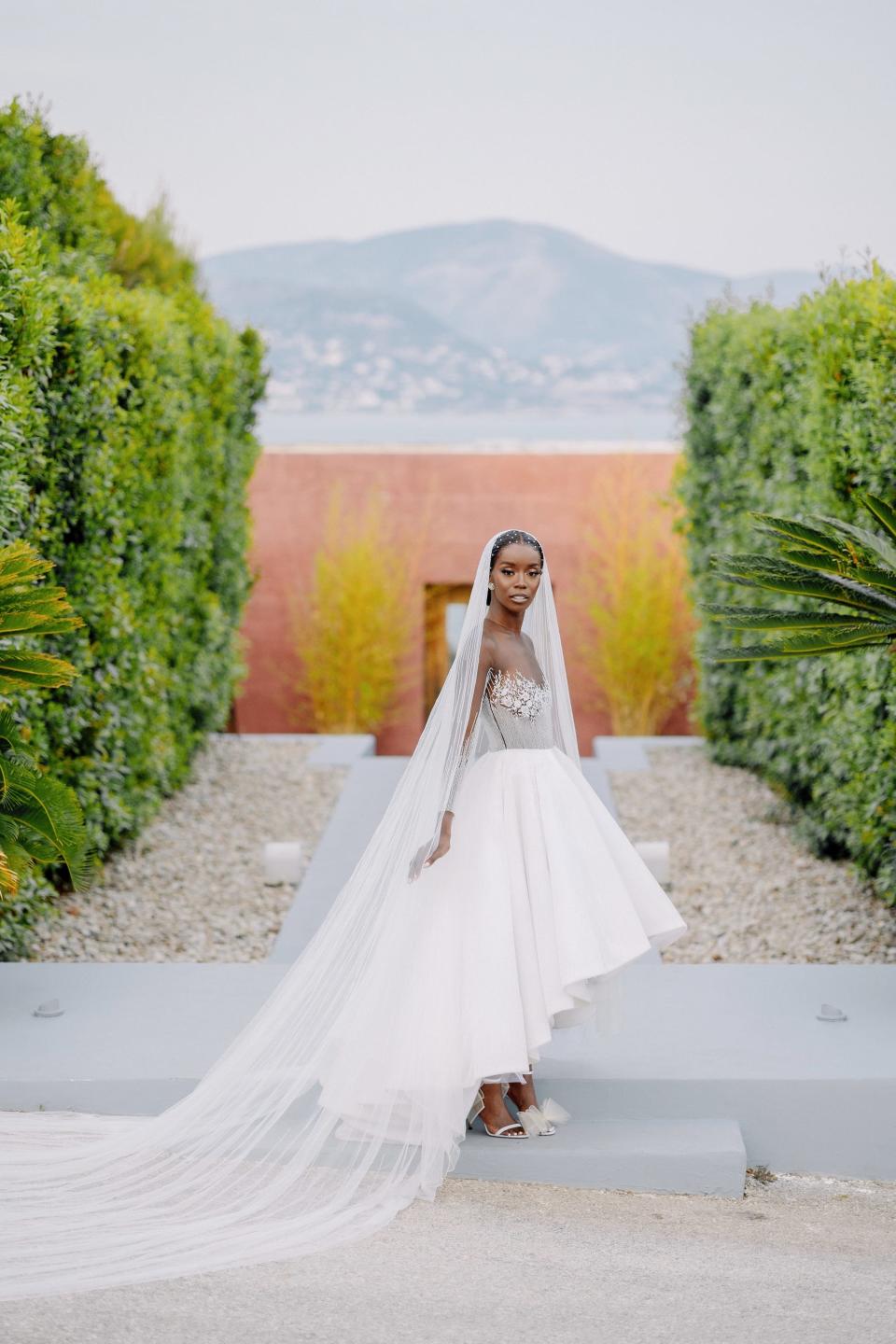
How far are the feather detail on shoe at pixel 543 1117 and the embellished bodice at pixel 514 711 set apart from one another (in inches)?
39.4

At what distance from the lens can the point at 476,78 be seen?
961 inches

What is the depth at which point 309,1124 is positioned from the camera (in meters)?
3.89

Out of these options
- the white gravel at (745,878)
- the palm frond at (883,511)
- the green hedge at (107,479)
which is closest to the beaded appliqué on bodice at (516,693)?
the palm frond at (883,511)

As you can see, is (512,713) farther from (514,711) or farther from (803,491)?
(803,491)

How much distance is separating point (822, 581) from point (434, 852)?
170cm

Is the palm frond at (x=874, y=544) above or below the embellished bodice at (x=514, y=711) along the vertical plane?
above

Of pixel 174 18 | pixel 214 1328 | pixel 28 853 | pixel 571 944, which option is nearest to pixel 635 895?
pixel 571 944

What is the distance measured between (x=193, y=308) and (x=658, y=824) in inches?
162

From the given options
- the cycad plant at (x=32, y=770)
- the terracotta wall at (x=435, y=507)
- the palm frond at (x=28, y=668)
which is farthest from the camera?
the terracotta wall at (x=435, y=507)

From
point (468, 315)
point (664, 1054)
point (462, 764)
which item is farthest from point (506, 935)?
point (468, 315)

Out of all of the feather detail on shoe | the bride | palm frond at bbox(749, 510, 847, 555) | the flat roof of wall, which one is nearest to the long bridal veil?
the bride

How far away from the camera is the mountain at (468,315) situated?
2445 centimetres

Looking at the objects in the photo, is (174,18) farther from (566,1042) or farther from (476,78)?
(566,1042)

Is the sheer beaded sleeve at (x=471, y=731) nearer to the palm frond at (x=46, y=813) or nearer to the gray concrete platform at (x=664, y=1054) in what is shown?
the gray concrete platform at (x=664, y=1054)
